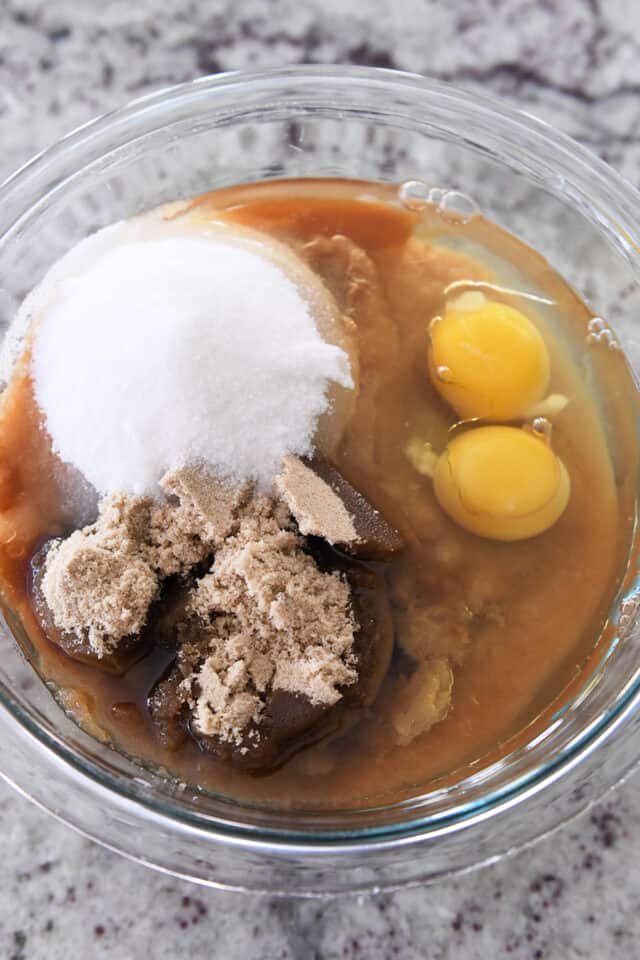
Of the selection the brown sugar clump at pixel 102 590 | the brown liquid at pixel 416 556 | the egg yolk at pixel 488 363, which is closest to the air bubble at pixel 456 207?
the brown liquid at pixel 416 556

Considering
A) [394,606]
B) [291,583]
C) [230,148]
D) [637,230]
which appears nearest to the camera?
[291,583]

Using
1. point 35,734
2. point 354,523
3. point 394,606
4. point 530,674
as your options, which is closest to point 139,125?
point 354,523

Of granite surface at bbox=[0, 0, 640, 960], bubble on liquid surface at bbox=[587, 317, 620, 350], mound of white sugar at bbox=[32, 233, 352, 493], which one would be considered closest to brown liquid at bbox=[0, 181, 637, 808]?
bubble on liquid surface at bbox=[587, 317, 620, 350]

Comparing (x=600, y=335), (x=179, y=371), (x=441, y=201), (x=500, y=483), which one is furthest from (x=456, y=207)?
(x=179, y=371)

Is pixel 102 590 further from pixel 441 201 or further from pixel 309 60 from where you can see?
pixel 309 60

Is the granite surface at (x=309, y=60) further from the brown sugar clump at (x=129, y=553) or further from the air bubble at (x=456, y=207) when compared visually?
→ the brown sugar clump at (x=129, y=553)

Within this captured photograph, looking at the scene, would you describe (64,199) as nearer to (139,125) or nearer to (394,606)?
(139,125)
